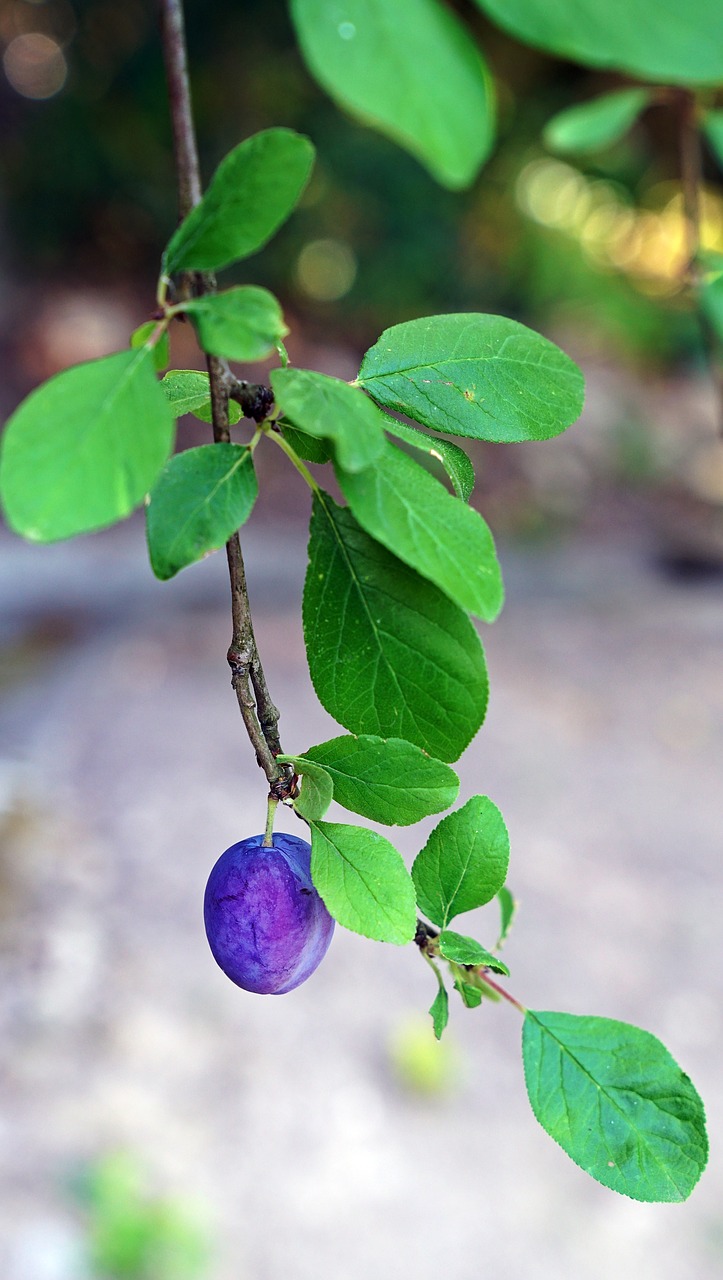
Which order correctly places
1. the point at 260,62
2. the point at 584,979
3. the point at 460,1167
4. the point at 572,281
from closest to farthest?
the point at 460,1167 < the point at 584,979 < the point at 260,62 < the point at 572,281

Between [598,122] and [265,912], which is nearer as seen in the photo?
[265,912]

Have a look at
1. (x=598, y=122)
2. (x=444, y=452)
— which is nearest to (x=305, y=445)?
(x=444, y=452)

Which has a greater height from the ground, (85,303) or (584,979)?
(85,303)

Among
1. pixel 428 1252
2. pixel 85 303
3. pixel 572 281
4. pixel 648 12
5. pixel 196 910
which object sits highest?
pixel 572 281

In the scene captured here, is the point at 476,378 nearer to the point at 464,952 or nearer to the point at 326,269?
the point at 464,952

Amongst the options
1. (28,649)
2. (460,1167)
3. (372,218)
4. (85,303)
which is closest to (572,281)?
(372,218)

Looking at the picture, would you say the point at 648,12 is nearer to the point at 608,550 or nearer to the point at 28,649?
the point at 28,649

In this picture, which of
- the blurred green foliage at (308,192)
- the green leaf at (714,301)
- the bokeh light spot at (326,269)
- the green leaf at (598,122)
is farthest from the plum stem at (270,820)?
the bokeh light spot at (326,269)
